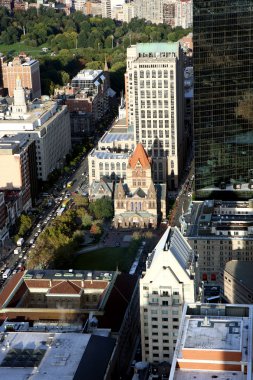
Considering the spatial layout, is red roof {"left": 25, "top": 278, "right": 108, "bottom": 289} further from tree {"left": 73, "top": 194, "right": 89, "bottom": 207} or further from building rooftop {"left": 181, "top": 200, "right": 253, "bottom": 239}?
tree {"left": 73, "top": 194, "right": 89, "bottom": 207}

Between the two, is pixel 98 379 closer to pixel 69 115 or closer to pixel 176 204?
pixel 176 204

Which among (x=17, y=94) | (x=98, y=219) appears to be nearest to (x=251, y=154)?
(x=98, y=219)

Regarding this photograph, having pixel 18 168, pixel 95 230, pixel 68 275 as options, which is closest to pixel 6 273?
pixel 95 230

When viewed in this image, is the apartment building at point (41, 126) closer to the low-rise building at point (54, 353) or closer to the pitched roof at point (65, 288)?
the pitched roof at point (65, 288)

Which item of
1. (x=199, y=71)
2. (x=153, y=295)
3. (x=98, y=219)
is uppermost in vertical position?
(x=199, y=71)

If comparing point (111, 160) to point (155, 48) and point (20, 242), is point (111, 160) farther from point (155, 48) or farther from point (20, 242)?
point (20, 242)

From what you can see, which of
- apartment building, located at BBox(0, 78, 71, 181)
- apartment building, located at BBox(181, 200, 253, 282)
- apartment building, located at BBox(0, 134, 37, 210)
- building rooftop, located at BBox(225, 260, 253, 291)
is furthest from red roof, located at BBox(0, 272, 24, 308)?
apartment building, located at BBox(0, 78, 71, 181)

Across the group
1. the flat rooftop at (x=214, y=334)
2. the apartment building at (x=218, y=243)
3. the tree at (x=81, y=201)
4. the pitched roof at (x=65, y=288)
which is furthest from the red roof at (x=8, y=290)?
the tree at (x=81, y=201)
